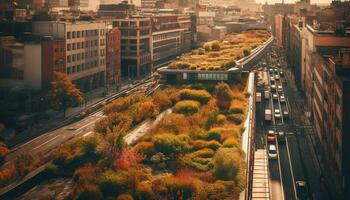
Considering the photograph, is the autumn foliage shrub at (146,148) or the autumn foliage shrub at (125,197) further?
the autumn foliage shrub at (146,148)

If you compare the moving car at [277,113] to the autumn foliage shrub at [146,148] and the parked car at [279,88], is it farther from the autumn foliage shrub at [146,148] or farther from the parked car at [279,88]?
the autumn foliage shrub at [146,148]

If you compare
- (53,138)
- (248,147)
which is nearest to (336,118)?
(248,147)

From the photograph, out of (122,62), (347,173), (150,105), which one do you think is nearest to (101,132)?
(150,105)

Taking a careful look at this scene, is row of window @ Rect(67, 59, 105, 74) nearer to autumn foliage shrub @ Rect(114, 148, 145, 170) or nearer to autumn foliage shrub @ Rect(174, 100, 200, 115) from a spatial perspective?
autumn foliage shrub @ Rect(174, 100, 200, 115)

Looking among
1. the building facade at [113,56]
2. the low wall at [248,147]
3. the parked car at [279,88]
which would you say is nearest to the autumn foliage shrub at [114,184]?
the low wall at [248,147]

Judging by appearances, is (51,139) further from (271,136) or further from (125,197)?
(125,197)

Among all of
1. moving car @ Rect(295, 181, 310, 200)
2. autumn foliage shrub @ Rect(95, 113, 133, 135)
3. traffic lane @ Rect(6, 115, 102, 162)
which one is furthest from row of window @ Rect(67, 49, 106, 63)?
moving car @ Rect(295, 181, 310, 200)
